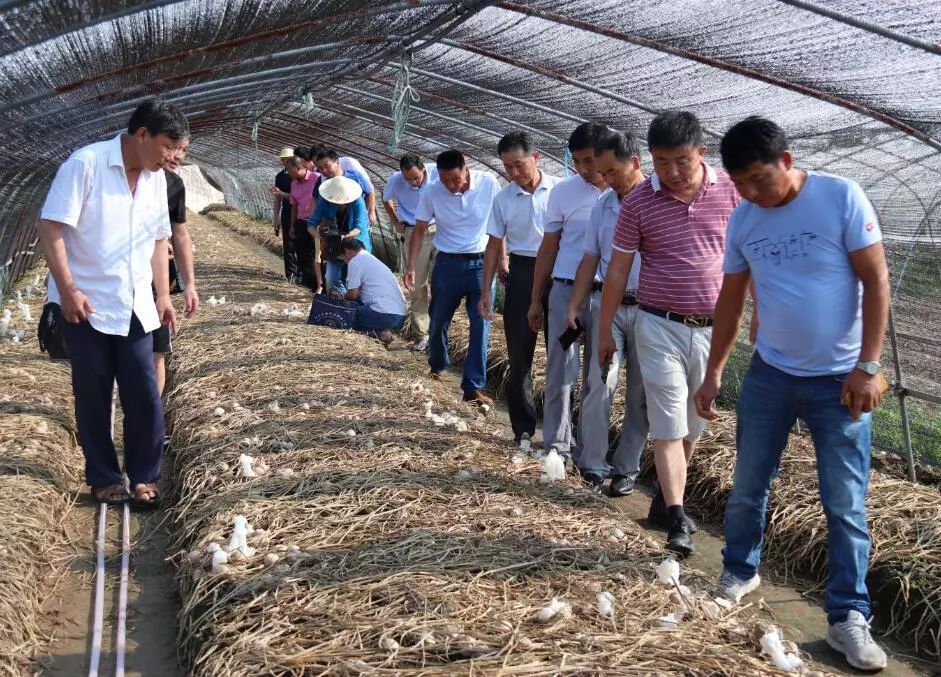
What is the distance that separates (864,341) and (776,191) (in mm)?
579

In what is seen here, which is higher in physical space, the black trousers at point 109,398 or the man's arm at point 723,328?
the man's arm at point 723,328

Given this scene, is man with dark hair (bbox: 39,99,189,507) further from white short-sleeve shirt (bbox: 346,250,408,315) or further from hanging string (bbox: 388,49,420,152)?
hanging string (bbox: 388,49,420,152)

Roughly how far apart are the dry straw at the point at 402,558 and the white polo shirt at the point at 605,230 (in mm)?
1119

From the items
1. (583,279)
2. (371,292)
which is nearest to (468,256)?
(583,279)

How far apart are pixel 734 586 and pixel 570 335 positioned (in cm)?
172

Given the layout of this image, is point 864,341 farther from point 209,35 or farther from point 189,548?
point 209,35

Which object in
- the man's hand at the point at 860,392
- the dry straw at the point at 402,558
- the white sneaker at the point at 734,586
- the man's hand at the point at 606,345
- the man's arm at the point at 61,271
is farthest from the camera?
the man's hand at the point at 606,345

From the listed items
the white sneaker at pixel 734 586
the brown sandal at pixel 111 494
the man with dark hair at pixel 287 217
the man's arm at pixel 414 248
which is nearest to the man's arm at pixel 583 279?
the white sneaker at pixel 734 586

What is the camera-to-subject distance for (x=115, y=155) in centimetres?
418

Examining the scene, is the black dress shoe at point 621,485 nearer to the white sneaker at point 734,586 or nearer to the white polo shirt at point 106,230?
the white sneaker at point 734,586

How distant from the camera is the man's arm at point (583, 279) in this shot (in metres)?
4.72

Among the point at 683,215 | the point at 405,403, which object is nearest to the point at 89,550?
the point at 405,403

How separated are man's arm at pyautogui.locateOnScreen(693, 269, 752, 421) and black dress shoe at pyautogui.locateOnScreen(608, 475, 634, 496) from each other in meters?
1.28

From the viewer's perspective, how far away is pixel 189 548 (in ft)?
12.8
